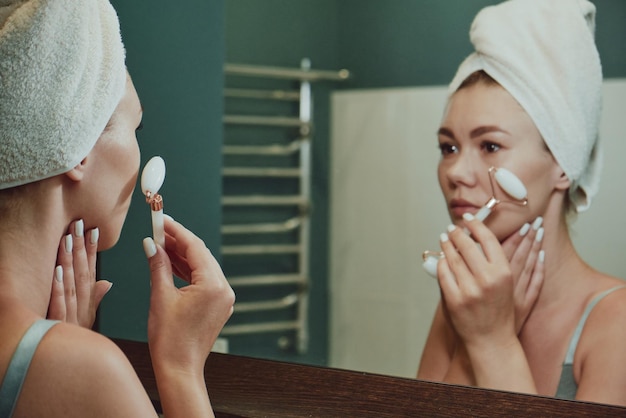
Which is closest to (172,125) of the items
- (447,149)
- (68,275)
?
(68,275)

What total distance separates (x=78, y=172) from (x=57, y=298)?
0.20 metres

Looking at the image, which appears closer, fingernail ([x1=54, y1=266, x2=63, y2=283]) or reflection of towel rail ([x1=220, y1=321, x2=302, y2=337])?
fingernail ([x1=54, y1=266, x2=63, y2=283])

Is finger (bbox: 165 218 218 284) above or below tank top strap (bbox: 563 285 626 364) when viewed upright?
above

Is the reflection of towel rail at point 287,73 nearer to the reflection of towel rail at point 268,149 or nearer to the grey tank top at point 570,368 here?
the reflection of towel rail at point 268,149

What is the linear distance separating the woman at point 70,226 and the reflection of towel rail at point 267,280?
196 mm

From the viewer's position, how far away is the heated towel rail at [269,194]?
117cm

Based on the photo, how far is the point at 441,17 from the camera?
1092 mm

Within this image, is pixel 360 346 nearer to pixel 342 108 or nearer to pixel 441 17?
pixel 342 108

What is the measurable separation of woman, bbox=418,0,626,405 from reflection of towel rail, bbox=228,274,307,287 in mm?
211

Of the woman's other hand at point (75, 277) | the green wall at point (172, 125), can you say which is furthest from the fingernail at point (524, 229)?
the woman's other hand at point (75, 277)

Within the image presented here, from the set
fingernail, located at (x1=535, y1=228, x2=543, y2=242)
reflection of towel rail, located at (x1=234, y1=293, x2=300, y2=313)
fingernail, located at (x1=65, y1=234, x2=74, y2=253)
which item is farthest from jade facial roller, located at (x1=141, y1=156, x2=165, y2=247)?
fingernail, located at (x1=535, y1=228, x2=543, y2=242)

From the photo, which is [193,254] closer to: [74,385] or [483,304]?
[74,385]

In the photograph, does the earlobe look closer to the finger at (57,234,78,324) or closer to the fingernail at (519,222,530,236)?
the fingernail at (519,222,530,236)

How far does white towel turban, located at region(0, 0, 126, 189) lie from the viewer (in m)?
0.89
